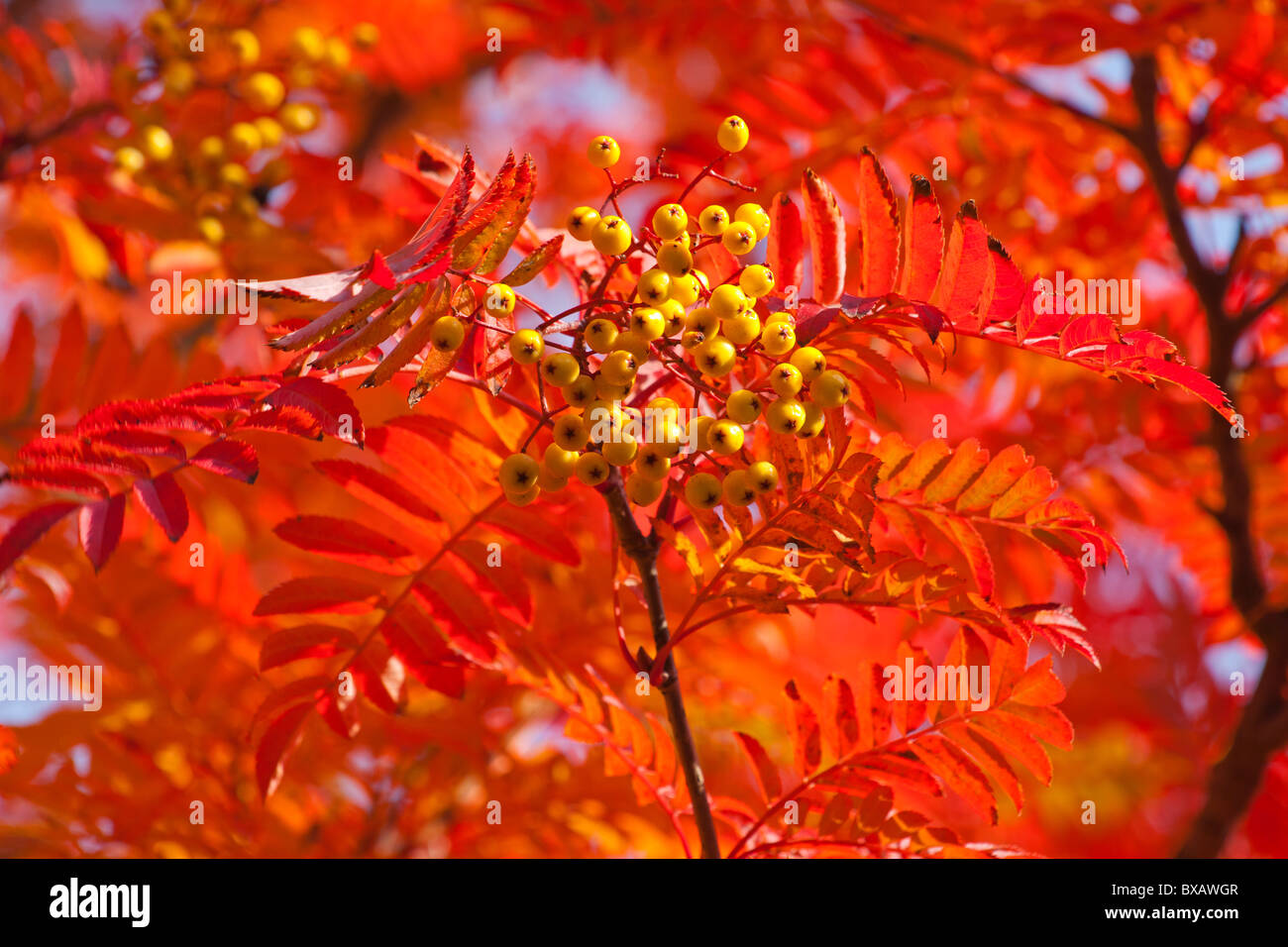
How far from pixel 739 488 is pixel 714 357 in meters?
0.11

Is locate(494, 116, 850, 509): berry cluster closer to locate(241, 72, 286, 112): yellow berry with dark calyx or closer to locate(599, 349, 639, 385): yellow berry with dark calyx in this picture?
locate(599, 349, 639, 385): yellow berry with dark calyx

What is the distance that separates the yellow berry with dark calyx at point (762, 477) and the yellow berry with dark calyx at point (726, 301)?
118 millimetres

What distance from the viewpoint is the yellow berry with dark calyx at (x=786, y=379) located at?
77cm

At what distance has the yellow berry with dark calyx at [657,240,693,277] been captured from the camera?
0.78m

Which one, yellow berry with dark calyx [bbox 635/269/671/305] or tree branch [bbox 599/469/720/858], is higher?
yellow berry with dark calyx [bbox 635/269/671/305]

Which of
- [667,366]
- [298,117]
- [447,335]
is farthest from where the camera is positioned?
[298,117]

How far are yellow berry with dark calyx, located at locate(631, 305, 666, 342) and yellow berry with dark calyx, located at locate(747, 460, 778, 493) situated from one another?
0.42 ft

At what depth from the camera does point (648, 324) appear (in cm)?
77

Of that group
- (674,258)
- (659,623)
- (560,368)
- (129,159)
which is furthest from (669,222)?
(129,159)

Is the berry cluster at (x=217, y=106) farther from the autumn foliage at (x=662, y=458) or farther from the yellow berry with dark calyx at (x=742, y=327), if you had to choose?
the yellow berry with dark calyx at (x=742, y=327)

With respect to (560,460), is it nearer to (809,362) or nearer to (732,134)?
(809,362)

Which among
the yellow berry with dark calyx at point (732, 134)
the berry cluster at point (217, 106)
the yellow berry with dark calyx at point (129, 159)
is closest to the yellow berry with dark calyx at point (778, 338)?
the yellow berry with dark calyx at point (732, 134)

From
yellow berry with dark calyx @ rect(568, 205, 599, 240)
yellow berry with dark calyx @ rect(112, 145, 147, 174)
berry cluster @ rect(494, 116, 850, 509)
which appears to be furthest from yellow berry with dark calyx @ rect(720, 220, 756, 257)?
yellow berry with dark calyx @ rect(112, 145, 147, 174)
